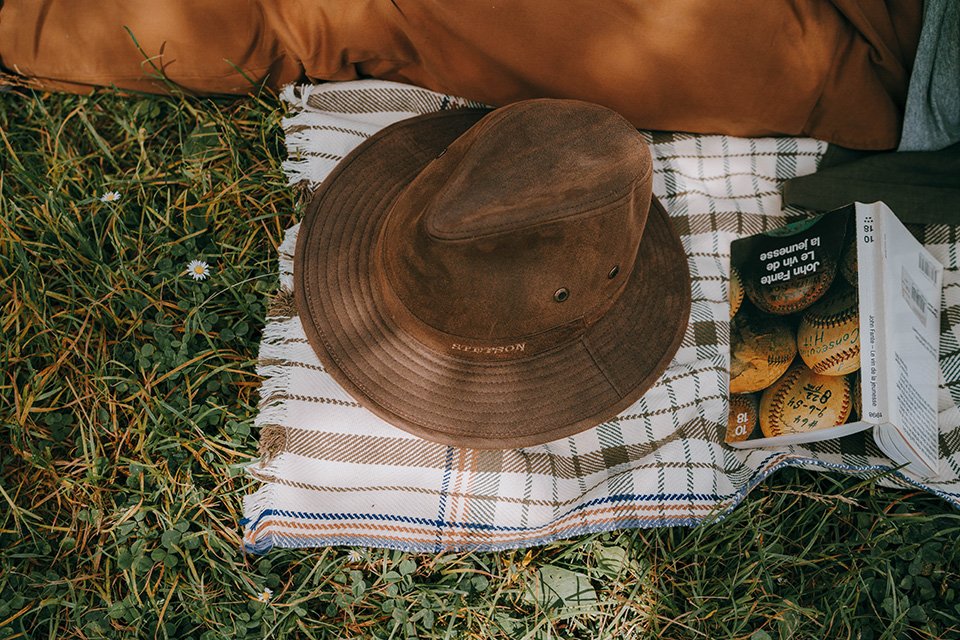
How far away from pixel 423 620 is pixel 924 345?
1237 mm

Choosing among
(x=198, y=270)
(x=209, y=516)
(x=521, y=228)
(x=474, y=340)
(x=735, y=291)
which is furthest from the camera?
(x=735, y=291)

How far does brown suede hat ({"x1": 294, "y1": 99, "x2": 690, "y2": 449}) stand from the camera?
4.47 feet

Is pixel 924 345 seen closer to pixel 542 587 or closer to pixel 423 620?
pixel 542 587

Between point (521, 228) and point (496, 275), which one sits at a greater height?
point (521, 228)

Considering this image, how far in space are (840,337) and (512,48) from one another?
95 centimetres

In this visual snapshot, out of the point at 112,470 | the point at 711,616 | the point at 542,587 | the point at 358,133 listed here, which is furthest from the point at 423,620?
the point at 358,133

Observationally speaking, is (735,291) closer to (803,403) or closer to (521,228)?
(803,403)

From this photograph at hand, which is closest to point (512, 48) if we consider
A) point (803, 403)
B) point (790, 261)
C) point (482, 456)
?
point (790, 261)

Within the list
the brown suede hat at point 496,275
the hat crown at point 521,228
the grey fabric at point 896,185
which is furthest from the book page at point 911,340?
the hat crown at point 521,228

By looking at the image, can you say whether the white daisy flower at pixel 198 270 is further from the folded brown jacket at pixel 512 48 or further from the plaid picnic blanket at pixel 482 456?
the folded brown jacket at pixel 512 48

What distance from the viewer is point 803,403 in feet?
5.80

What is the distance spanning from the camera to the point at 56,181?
1.87m

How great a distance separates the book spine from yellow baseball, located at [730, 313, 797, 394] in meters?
0.16

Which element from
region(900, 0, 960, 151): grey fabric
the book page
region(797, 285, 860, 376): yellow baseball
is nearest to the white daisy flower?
region(797, 285, 860, 376): yellow baseball
